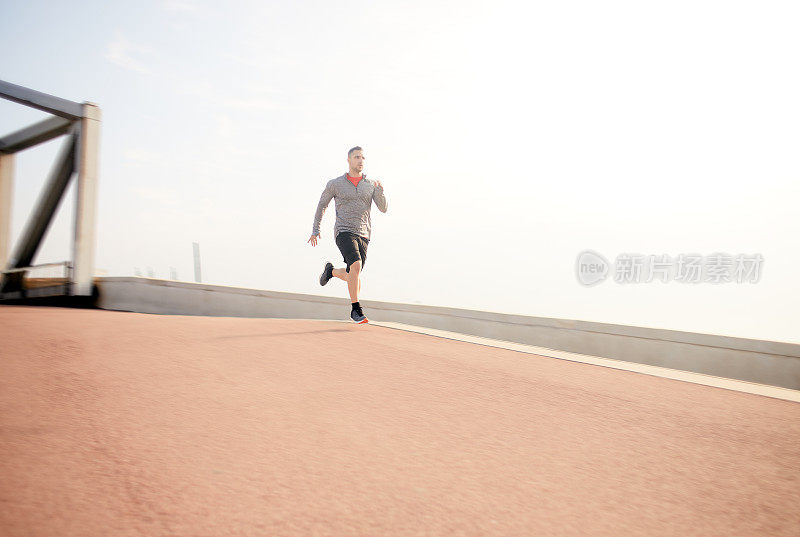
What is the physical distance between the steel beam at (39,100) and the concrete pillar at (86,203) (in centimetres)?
37

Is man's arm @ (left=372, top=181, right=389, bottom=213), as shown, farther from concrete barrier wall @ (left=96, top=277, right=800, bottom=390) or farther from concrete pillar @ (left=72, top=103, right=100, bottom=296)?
concrete pillar @ (left=72, top=103, right=100, bottom=296)

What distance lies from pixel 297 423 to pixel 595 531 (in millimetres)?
1401

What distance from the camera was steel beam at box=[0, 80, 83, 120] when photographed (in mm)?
13641

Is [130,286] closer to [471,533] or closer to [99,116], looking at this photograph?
[99,116]

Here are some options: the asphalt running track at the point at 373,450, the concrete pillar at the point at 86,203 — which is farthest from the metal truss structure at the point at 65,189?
the asphalt running track at the point at 373,450

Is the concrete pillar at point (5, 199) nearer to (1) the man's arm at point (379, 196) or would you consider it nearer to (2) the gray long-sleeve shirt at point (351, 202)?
(2) the gray long-sleeve shirt at point (351, 202)

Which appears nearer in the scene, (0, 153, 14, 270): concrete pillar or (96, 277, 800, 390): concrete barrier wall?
(96, 277, 800, 390): concrete barrier wall

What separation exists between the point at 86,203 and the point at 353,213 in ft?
35.7

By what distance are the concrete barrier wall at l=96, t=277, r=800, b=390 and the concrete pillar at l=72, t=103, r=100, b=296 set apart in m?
1.43

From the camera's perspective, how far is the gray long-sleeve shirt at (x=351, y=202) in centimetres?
668

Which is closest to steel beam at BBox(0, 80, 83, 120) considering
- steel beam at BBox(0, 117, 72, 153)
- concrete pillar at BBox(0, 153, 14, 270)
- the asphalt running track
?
steel beam at BBox(0, 117, 72, 153)

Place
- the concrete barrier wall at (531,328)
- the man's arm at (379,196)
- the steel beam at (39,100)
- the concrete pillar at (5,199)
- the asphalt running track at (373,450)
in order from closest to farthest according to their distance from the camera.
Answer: the asphalt running track at (373,450) → the concrete barrier wall at (531,328) → the man's arm at (379,196) → the steel beam at (39,100) → the concrete pillar at (5,199)

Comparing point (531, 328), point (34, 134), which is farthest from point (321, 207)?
point (34, 134)

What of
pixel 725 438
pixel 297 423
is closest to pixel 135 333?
pixel 297 423
